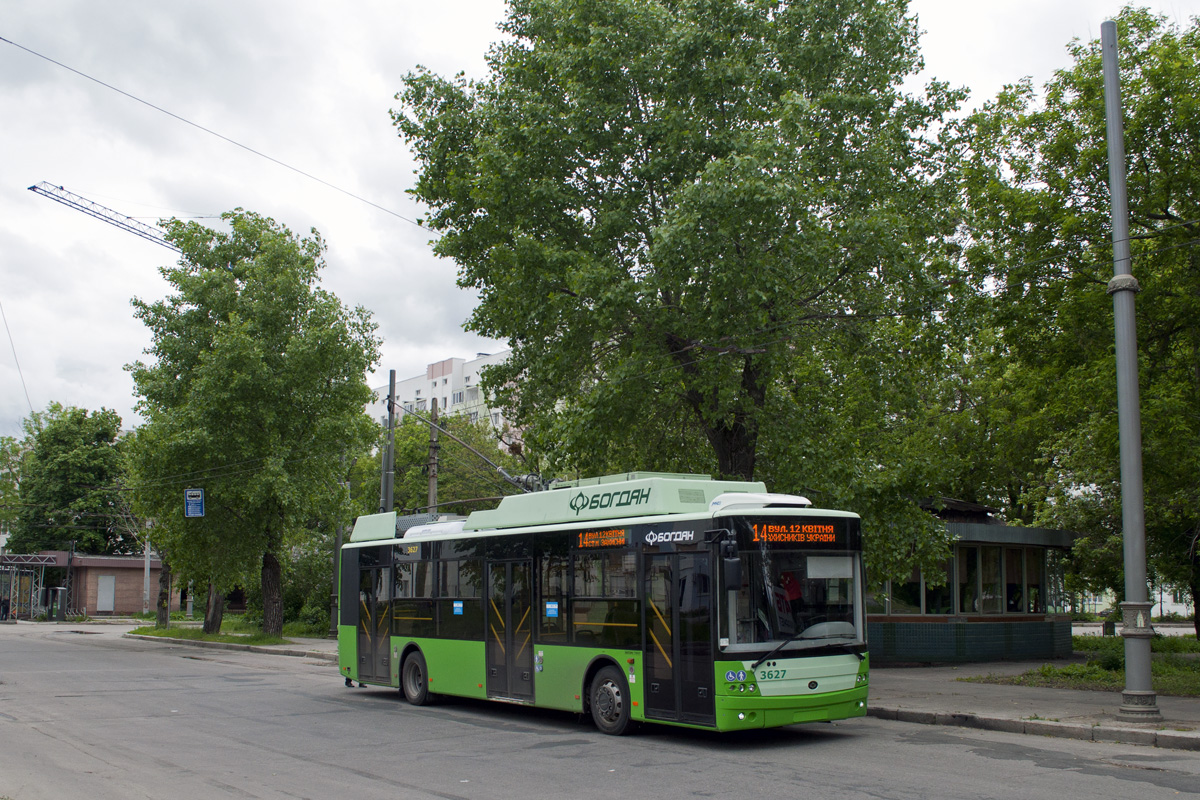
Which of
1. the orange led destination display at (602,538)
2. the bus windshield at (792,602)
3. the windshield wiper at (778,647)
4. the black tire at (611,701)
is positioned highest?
the orange led destination display at (602,538)

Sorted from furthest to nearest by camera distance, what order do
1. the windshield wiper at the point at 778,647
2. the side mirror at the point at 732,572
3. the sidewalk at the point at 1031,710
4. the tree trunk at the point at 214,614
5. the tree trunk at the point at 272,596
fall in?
the tree trunk at the point at 214,614, the tree trunk at the point at 272,596, the sidewalk at the point at 1031,710, the windshield wiper at the point at 778,647, the side mirror at the point at 732,572

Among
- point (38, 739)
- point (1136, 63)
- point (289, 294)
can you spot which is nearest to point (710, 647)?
point (38, 739)

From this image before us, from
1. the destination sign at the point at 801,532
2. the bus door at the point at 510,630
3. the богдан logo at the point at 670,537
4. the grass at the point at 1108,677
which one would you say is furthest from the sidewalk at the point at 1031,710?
the bus door at the point at 510,630

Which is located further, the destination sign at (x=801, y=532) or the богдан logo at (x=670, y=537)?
the богдан logo at (x=670, y=537)

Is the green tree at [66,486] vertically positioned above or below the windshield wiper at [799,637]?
above

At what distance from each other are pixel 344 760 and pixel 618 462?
10872 mm

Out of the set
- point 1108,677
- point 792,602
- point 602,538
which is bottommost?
point 1108,677

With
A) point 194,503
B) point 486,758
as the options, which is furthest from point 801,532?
point 194,503

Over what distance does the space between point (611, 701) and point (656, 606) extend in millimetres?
1489

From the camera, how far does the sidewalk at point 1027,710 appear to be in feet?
39.5

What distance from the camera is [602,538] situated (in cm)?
1300

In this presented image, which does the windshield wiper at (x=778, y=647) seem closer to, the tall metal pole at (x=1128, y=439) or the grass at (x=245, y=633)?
the tall metal pole at (x=1128, y=439)

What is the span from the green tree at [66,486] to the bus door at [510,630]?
57423 mm

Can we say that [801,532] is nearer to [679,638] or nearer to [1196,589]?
[679,638]
